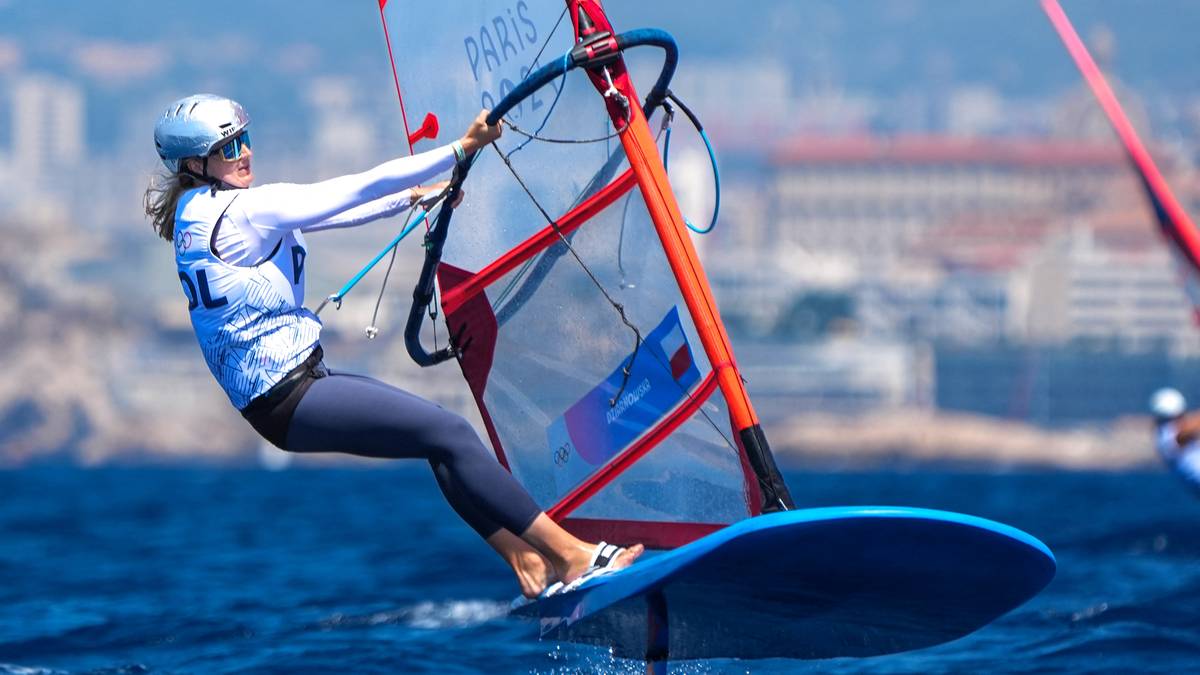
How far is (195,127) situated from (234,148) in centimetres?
15

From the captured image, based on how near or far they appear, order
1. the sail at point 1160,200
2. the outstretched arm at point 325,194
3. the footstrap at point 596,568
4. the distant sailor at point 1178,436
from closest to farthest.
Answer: the outstretched arm at point 325,194
the footstrap at point 596,568
the sail at point 1160,200
the distant sailor at point 1178,436

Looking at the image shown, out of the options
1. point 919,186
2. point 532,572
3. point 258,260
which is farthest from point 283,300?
point 919,186

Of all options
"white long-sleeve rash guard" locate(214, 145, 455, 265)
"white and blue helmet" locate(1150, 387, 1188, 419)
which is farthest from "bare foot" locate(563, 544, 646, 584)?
"white and blue helmet" locate(1150, 387, 1188, 419)

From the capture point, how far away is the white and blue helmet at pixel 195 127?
6410mm

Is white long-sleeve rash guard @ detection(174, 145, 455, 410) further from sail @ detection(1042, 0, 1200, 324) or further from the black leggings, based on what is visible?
sail @ detection(1042, 0, 1200, 324)

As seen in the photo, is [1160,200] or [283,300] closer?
[283,300]

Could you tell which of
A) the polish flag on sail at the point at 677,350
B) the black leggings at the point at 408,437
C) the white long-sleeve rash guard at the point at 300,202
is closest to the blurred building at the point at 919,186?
the polish flag on sail at the point at 677,350

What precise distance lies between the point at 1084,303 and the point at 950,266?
21042mm

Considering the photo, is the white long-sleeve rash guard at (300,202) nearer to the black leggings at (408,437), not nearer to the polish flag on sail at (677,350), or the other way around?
the black leggings at (408,437)

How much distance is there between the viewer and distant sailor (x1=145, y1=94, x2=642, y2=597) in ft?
20.8

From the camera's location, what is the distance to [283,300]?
6469mm

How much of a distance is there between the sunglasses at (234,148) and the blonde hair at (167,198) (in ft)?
0.42

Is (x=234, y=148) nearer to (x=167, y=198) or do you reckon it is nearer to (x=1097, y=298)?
(x=167, y=198)

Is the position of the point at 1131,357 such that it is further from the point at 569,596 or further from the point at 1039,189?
the point at 569,596
